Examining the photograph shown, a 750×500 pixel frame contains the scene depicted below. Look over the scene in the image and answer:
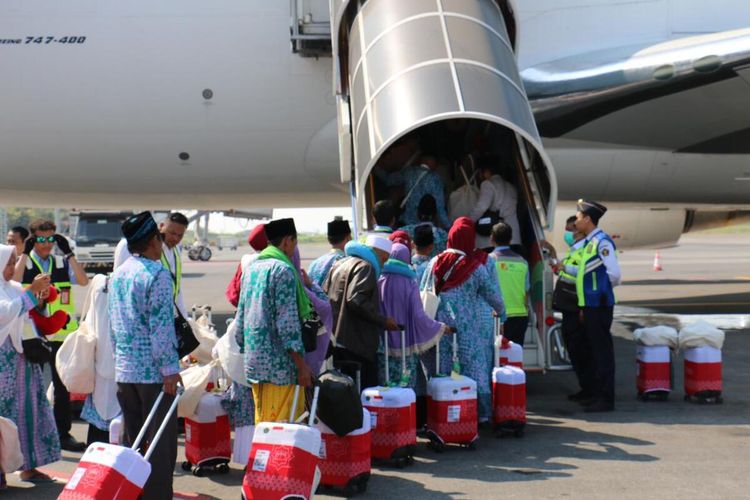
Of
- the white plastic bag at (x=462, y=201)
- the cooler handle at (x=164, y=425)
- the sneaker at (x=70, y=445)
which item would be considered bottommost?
the sneaker at (x=70, y=445)

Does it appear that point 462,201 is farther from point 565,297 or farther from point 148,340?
point 148,340

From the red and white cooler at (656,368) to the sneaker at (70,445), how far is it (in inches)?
190

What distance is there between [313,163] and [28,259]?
5.46 m

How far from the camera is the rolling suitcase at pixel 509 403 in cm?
740

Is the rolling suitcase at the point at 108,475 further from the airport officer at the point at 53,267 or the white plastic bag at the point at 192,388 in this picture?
the airport officer at the point at 53,267

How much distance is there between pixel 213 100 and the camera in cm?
1277

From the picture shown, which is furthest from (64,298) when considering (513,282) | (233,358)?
(513,282)

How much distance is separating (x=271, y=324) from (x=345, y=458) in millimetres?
964

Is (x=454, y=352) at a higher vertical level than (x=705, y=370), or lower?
higher

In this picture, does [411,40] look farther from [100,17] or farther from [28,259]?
[100,17]

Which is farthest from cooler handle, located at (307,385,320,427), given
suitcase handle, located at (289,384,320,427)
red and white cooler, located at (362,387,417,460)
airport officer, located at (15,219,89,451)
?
airport officer, located at (15,219,89,451)

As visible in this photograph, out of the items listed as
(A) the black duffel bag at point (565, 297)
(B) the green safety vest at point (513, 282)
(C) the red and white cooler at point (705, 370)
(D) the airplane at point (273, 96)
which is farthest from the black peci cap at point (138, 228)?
(D) the airplane at point (273, 96)

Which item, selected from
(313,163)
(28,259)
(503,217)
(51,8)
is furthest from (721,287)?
(28,259)

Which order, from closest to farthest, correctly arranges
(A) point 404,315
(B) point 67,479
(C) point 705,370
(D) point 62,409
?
(B) point 67,479, (A) point 404,315, (D) point 62,409, (C) point 705,370
